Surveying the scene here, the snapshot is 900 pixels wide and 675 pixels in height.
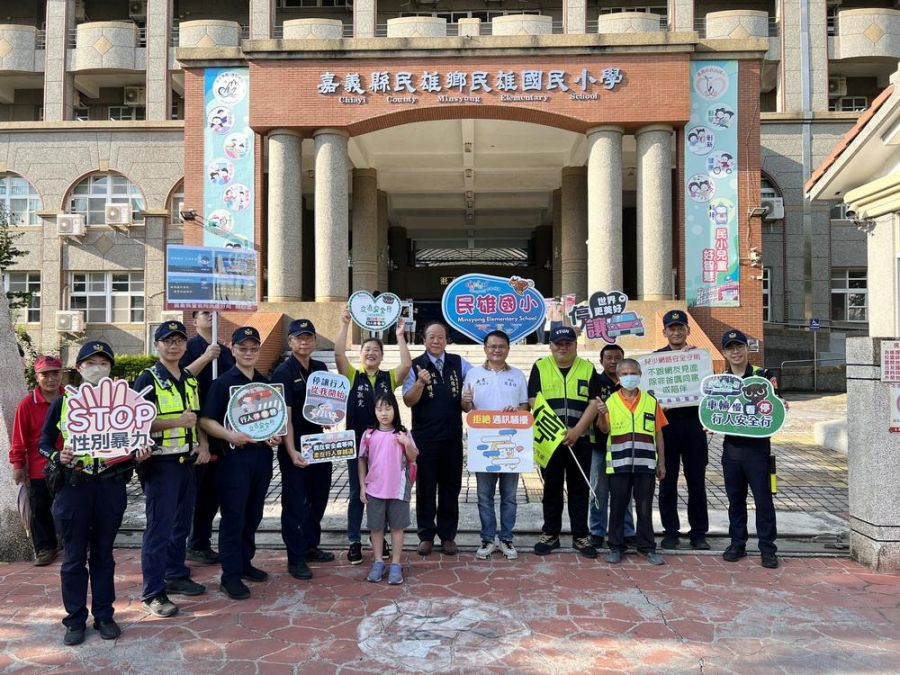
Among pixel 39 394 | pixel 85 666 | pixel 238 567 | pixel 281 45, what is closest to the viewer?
pixel 85 666

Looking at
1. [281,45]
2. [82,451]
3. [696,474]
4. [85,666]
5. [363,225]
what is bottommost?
[85,666]

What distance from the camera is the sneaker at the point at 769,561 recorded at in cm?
473

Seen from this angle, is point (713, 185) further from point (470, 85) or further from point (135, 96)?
point (135, 96)

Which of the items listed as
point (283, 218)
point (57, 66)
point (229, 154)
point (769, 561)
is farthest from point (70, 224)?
point (769, 561)

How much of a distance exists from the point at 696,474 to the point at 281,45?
14973mm

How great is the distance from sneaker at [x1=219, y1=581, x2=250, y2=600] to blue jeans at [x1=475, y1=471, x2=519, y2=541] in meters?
1.87

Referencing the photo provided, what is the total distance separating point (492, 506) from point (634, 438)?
1274 millimetres

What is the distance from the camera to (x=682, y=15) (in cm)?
2214

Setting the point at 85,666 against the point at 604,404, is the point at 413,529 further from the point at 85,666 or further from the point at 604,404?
the point at 85,666

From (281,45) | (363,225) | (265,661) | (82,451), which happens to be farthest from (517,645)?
(363,225)

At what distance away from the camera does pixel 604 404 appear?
4.94m

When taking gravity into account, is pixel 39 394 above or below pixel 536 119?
below

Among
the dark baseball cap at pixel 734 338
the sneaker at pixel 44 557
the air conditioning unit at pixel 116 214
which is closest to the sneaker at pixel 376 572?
the sneaker at pixel 44 557

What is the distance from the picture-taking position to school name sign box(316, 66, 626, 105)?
15.6 m
